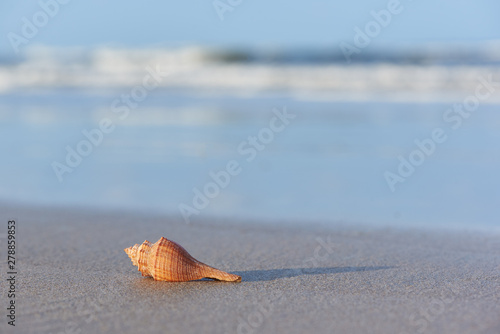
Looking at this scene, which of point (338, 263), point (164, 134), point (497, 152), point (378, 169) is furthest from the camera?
point (164, 134)

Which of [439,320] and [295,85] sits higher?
[295,85]

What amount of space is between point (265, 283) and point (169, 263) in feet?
1.58

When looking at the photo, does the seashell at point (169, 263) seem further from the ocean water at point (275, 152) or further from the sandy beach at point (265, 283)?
the ocean water at point (275, 152)

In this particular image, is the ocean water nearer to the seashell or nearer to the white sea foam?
the white sea foam

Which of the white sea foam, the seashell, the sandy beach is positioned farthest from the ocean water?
the seashell

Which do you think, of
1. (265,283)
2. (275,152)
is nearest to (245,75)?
(275,152)

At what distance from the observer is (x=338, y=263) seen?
11.0 ft

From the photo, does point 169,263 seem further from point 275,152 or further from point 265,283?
point 275,152

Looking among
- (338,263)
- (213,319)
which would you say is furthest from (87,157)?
(213,319)

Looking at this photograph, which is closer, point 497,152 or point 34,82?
point 497,152

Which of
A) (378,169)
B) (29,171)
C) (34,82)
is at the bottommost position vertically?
(378,169)

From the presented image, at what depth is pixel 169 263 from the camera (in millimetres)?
2779

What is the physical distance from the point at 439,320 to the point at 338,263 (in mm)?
1010

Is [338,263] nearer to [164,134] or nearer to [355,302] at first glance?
[355,302]
